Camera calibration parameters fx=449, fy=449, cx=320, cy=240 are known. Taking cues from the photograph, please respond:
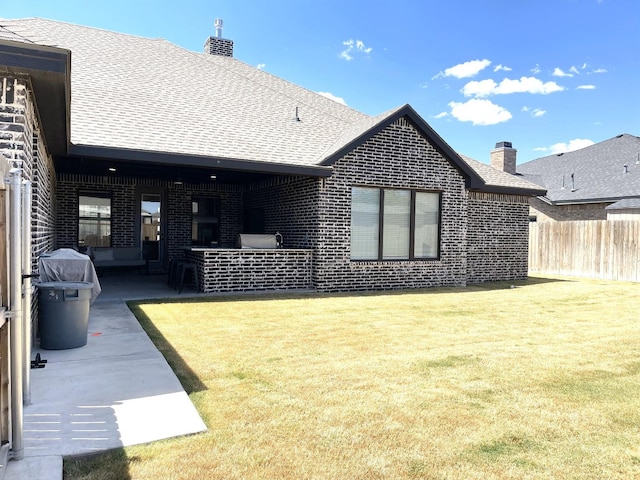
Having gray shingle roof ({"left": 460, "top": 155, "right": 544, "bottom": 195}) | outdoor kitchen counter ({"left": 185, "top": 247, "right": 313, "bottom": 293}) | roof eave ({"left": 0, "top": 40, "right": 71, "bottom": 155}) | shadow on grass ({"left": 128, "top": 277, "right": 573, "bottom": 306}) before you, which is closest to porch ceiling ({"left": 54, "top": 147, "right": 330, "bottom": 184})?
outdoor kitchen counter ({"left": 185, "top": 247, "right": 313, "bottom": 293})

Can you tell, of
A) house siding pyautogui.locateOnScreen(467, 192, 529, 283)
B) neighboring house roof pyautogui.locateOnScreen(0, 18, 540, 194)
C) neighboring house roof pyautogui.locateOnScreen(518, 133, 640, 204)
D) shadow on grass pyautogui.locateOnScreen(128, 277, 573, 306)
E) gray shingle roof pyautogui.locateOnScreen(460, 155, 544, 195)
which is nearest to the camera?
shadow on grass pyautogui.locateOnScreen(128, 277, 573, 306)

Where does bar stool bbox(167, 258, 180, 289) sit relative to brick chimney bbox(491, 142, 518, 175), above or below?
below

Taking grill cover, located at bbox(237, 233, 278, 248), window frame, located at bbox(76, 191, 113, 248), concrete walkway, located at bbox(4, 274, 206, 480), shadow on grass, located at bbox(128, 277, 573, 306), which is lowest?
shadow on grass, located at bbox(128, 277, 573, 306)

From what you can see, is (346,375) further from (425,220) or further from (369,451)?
(425,220)

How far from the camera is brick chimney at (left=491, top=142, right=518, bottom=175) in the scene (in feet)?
69.5

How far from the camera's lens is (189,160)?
9312mm

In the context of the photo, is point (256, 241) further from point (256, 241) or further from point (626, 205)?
point (626, 205)

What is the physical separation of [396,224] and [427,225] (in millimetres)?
1029

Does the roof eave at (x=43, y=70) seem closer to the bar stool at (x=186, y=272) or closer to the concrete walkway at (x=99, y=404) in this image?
the concrete walkway at (x=99, y=404)

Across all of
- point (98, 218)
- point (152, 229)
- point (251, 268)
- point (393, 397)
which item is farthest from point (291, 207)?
point (393, 397)

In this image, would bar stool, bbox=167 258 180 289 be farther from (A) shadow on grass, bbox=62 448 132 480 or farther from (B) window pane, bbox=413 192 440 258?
(A) shadow on grass, bbox=62 448 132 480

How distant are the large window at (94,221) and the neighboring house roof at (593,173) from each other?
1988 centimetres

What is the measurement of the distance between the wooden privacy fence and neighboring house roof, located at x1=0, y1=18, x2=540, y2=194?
13.9 feet

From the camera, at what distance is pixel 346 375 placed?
14.7ft
